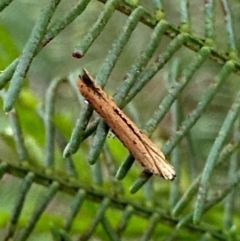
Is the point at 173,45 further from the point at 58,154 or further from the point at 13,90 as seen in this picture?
the point at 58,154

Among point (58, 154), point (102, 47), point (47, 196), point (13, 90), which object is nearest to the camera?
point (13, 90)

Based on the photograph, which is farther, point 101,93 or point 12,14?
point 12,14

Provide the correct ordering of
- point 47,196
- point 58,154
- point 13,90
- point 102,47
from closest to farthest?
point 13,90, point 47,196, point 58,154, point 102,47

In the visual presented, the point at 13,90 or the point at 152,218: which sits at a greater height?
the point at 13,90

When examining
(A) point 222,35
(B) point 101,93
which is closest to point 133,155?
(B) point 101,93
